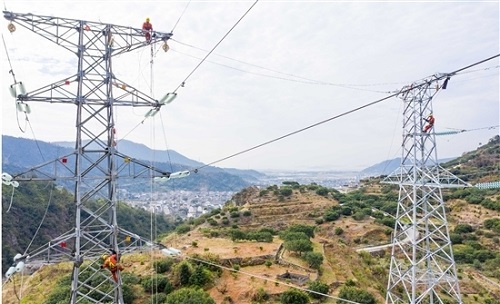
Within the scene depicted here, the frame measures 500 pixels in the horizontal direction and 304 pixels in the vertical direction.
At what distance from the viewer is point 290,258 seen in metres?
25.8

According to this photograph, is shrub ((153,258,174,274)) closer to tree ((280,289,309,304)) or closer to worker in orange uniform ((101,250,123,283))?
tree ((280,289,309,304))

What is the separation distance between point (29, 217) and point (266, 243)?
4122 cm

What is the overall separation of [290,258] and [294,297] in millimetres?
7101

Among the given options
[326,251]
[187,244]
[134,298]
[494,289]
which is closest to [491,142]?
[494,289]

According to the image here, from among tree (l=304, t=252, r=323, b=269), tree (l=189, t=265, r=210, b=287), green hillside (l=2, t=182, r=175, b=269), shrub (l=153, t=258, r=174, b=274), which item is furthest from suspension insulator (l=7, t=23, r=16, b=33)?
green hillside (l=2, t=182, r=175, b=269)

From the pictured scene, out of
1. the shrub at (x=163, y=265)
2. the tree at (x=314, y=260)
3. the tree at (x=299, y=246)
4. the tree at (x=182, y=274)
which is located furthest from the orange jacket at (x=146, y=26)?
the tree at (x=299, y=246)

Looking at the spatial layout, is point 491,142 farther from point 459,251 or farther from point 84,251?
point 84,251

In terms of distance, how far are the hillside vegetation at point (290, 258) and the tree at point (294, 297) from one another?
0.05 meters

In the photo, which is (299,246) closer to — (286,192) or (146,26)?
(146,26)

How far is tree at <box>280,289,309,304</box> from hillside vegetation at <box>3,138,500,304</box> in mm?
49

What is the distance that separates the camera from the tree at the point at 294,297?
18.5 m

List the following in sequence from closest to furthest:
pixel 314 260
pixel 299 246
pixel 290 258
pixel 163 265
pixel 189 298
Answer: pixel 189 298 < pixel 163 265 < pixel 314 260 < pixel 290 258 < pixel 299 246

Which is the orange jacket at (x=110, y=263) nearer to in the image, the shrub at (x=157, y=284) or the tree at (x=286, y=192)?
the shrub at (x=157, y=284)

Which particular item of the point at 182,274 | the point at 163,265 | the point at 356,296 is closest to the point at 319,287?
the point at 356,296
